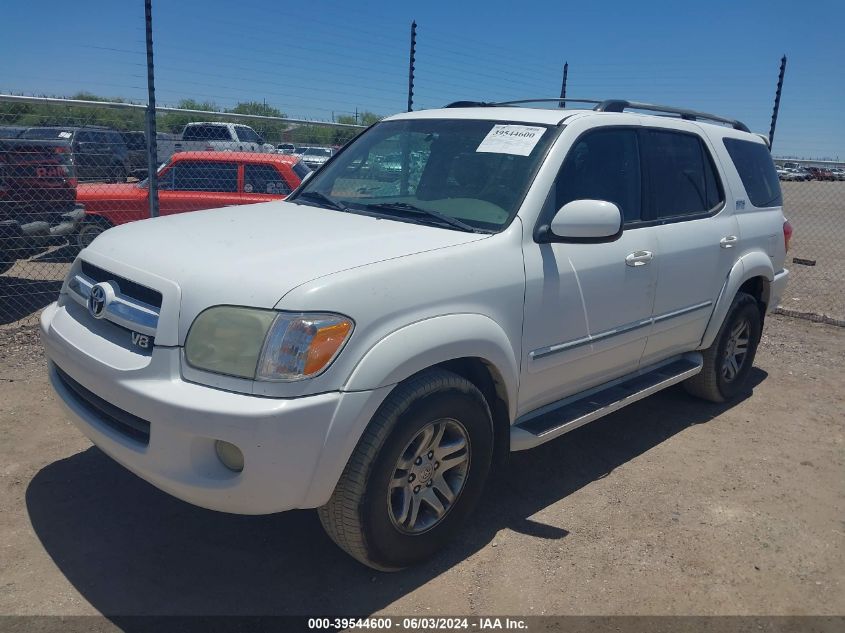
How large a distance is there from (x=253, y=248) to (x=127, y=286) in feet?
1.74

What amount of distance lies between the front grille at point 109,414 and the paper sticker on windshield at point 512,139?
84.0 inches

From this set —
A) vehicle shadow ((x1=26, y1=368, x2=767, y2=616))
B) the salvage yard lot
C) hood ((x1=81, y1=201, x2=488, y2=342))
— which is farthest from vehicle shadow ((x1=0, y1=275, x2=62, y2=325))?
hood ((x1=81, y1=201, x2=488, y2=342))

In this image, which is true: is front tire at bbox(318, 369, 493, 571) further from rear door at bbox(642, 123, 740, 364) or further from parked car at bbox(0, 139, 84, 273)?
parked car at bbox(0, 139, 84, 273)

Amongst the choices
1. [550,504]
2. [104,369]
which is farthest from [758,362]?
[104,369]

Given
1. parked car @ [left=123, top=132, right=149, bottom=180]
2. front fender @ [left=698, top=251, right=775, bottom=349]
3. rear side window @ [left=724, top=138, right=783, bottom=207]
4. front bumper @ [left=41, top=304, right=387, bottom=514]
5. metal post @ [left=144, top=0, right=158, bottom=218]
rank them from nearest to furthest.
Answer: front bumper @ [left=41, top=304, right=387, bottom=514], front fender @ [left=698, top=251, right=775, bottom=349], rear side window @ [left=724, top=138, right=783, bottom=207], metal post @ [left=144, top=0, right=158, bottom=218], parked car @ [left=123, top=132, right=149, bottom=180]

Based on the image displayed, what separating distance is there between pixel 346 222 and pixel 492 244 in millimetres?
748

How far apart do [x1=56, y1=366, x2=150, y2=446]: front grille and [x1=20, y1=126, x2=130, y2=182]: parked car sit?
17.6ft

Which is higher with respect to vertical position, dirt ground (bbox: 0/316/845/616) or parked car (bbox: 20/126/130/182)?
parked car (bbox: 20/126/130/182)

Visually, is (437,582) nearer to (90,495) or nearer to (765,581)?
(765,581)

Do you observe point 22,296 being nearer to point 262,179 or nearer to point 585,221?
point 262,179

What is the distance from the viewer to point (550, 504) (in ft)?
12.1

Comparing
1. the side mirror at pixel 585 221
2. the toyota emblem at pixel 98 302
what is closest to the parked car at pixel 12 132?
the toyota emblem at pixel 98 302

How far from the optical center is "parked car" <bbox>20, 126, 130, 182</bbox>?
813 cm

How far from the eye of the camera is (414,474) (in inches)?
114
